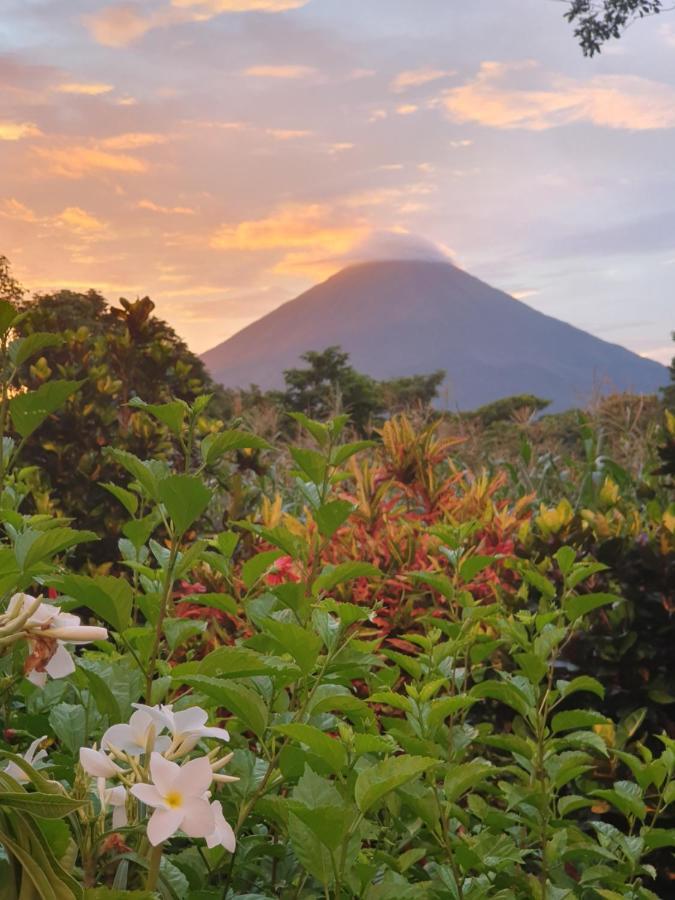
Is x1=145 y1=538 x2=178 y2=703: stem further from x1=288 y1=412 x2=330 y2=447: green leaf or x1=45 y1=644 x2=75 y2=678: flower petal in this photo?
x1=288 y1=412 x2=330 y2=447: green leaf

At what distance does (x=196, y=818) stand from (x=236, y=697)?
270mm

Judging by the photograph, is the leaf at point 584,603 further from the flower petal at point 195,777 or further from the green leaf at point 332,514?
the flower petal at point 195,777

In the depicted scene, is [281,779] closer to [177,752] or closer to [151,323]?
[177,752]

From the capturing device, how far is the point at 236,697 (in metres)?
1.13

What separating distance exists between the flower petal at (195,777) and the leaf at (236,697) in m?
0.22

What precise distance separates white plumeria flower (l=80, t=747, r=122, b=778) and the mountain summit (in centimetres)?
16562

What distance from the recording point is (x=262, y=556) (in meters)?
1.77

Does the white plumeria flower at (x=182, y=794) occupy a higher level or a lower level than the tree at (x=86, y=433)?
lower

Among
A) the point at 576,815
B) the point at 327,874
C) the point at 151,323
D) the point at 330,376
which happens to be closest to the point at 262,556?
the point at 327,874

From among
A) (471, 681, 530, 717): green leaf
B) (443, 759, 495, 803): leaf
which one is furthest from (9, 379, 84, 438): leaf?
(471, 681, 530, 717): green leaf

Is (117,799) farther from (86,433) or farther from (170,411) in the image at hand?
(86,433)

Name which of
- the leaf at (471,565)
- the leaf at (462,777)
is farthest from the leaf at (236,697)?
the leaf at (471,565)

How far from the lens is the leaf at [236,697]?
111 cm

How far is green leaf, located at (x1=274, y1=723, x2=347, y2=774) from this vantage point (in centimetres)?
107
